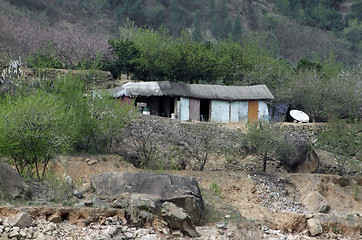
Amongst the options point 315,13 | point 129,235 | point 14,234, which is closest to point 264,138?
point 129,235

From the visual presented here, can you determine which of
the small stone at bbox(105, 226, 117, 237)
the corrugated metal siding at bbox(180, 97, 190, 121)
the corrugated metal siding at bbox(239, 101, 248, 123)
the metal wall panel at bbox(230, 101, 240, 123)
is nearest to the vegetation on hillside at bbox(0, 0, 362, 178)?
the corrugated metal siding at bbox(239, 101, 248, 123)

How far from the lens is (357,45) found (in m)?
102

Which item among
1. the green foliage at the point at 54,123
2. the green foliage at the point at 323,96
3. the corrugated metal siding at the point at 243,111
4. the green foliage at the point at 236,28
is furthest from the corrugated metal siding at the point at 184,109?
the green foliage at the point at 236,28

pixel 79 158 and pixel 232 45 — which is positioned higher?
pixel 232 45

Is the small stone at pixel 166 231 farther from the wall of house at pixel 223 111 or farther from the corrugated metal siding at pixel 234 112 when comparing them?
the corrugated metal siding at pixel 234 112

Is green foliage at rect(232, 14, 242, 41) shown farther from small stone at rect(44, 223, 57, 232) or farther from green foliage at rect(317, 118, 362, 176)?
small stone at rect(44, 223, 57, 232)

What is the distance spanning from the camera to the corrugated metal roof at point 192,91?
44.0 m

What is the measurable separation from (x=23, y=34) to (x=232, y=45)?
→ 64.8 ft

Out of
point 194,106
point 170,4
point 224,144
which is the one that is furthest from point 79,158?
point 170,4

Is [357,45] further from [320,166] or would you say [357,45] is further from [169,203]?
[169,203]

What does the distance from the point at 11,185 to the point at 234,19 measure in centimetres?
8924

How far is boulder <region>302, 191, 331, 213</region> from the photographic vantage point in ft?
112

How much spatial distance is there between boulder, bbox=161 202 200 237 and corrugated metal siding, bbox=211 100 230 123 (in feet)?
74.1

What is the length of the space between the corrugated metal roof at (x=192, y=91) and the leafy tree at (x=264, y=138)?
7228 millimetres
